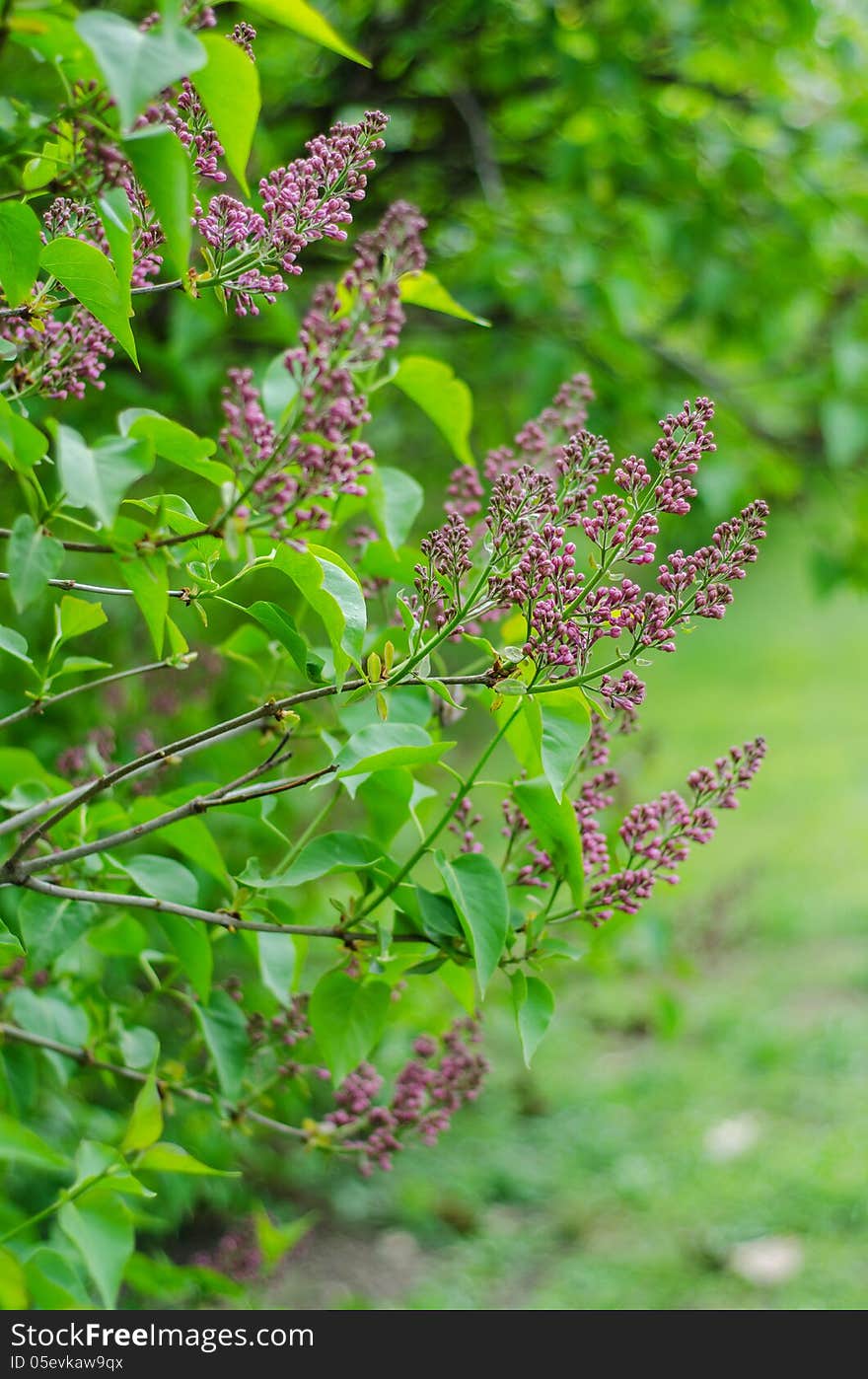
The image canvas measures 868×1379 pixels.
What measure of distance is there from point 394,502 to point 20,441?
48cm

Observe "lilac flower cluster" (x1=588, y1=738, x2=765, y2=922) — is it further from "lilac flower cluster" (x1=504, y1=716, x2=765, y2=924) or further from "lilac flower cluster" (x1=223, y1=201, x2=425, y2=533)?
"lilac flower cluster" (x1=223, y1=201, x2=425, y2=533)

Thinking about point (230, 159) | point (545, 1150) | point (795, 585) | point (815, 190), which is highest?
point (795, 585)

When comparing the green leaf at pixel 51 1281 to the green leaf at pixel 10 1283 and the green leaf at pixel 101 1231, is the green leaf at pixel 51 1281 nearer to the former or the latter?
A: the green leaf at pixel 101 1231

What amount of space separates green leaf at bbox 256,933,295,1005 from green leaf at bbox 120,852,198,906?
68 mm

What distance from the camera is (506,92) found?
115 inches

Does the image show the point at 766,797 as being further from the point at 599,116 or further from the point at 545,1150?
the point at 599,116

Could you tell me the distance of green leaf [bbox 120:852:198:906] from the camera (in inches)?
41.8

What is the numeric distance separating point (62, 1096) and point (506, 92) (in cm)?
225

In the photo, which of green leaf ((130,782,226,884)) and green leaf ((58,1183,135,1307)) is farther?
green leaf ((130,782,226,884))

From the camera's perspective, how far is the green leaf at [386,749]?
85 centimetres

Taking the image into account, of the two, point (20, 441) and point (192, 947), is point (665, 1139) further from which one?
point (20, 441)

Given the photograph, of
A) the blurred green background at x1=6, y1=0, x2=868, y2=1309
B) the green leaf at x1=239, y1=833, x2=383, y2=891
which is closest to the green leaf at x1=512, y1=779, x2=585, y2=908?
A: the green leaf at x1=239, y1=833, x2=383, y2=891

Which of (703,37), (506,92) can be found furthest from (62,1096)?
(703,37)
